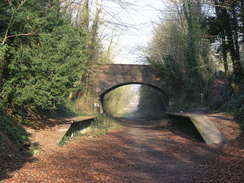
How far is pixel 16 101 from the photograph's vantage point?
806 cm

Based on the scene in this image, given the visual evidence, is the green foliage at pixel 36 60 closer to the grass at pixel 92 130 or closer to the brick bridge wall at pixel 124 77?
the grass at pixel 92 130

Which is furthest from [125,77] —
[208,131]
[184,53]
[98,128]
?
[208,131]

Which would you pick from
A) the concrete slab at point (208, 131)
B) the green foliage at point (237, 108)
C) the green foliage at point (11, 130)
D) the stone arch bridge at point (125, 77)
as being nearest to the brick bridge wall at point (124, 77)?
the stone arch bridge at point (125, 77)

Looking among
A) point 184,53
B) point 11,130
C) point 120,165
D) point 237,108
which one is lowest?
point 120,165

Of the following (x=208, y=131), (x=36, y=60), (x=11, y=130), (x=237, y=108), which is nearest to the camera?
(x=11, y=130)

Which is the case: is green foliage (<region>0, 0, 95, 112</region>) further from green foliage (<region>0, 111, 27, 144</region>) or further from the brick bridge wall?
the brick bridge wall

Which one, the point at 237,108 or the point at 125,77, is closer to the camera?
the point at 237,108

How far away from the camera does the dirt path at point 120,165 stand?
5234 millimetres

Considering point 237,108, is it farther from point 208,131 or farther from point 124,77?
point 124,77

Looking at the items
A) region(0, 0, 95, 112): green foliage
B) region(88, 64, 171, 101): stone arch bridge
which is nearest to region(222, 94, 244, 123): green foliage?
region(0, 0, 95, 112): green foliage

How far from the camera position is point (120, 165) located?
668cm

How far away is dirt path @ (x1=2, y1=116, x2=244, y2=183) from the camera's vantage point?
523cm

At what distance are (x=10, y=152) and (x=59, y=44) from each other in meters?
3.89

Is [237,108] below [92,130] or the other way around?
the other way around
